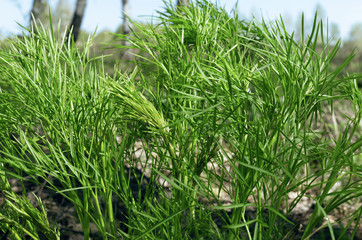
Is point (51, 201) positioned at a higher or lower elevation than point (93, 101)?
lower

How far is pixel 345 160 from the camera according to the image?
0.86m

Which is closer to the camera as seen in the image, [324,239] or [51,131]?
[51,131]

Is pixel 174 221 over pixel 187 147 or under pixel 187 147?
under

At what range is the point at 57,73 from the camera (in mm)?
1195

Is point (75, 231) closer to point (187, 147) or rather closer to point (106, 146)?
point (106, 146)

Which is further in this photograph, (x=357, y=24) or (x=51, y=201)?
(x=357, y=24)

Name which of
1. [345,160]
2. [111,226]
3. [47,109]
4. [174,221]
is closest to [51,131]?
[47,109]

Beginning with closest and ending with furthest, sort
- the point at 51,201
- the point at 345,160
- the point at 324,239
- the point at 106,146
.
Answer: the point at 345,160 < the point at 106,146 < the point at 324,239 < the point at 51,201

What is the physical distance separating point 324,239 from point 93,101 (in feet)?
4.85

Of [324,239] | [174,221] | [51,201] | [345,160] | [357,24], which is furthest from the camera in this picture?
[357,24]

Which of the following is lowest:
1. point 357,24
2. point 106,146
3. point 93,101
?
point 106,146

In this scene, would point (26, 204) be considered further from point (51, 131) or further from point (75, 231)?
point (75, 231)

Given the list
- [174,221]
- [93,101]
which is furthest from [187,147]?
[93,101]

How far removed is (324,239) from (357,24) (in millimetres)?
20313
